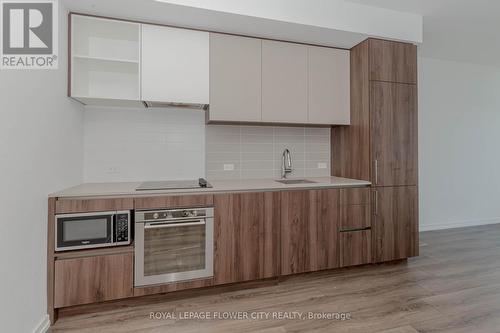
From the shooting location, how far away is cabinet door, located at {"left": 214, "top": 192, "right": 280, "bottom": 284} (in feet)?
7.18

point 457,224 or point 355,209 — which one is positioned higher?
point 355,209

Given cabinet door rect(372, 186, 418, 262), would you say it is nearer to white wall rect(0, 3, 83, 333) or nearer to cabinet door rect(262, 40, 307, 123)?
cabinet door rect(262, 40, 307, 123)

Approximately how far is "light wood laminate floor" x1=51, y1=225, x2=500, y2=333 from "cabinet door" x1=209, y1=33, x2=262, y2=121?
1.64m

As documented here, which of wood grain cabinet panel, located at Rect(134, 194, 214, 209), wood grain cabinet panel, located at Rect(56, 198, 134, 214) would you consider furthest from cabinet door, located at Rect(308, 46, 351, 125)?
wood grain cabinet panel, located at Rect(56, 198, 134, 214)

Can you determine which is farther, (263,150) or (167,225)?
(263,150)

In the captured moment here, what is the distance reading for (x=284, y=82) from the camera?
2.69 m

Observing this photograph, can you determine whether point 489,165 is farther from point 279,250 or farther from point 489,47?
point 279,250

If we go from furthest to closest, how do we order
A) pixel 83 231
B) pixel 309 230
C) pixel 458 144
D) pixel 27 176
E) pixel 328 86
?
1. pixel 458 144
2. pixel 328 86
3. pixel 309 230
4. pixel 83 231
5. pixel 27 176

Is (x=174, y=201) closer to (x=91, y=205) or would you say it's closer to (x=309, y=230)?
(x=91, y=205)

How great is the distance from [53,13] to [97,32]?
1.53 ft

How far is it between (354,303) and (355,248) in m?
0.62

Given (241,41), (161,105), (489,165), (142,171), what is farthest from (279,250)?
(489,165)

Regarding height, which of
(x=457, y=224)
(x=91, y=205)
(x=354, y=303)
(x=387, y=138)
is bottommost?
(x=354, y=303)

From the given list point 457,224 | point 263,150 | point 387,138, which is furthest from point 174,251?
point 457,224
